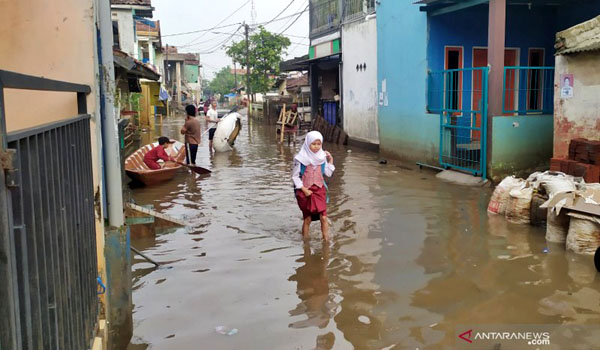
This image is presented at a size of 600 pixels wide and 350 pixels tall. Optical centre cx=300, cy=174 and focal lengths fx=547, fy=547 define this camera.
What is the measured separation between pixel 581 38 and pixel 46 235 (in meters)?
8.81

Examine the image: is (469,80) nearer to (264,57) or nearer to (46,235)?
(46,235)

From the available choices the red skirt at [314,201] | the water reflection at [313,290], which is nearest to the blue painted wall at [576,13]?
the red skirt at [314,201]

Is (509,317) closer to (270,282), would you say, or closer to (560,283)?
(560,283)

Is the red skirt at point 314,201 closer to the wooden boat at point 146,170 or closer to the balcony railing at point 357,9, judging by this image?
the wooden boat at point 146,170

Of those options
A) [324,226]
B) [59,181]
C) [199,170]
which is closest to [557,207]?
[324,226]

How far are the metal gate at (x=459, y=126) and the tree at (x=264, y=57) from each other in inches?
1184

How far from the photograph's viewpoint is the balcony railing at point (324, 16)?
1997 centimetres

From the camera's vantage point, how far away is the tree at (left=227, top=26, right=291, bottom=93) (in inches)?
1666

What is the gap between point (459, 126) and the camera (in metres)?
11.6

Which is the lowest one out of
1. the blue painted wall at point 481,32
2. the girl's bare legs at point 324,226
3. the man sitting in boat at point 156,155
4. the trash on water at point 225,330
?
the trash on water at point 225,330

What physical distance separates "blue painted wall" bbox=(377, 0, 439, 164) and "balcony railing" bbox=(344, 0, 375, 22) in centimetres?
107

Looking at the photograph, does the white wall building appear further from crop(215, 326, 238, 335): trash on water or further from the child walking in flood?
crop(215, 326, 238, 335): trash on water

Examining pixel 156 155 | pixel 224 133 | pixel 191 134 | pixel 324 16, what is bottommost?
pixel 156 155

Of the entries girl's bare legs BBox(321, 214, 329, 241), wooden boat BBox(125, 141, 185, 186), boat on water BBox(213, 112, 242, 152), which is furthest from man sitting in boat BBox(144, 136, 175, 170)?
boat on water BBox(213, 112, 242, 152)
